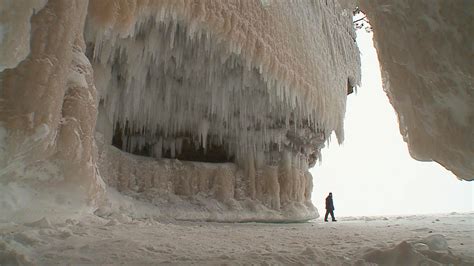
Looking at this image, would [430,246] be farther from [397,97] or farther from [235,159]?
[235,159]

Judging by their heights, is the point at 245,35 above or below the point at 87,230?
above

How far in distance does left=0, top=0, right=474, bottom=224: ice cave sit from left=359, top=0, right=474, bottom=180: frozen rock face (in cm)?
1

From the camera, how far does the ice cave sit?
8.27 feet

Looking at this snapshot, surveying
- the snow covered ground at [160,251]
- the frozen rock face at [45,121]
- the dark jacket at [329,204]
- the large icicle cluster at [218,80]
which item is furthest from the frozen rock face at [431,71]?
the dark jacket at [329,204]

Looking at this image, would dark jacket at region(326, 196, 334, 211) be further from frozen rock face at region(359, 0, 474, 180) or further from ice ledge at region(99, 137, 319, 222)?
frozen rock face at region(359, 0, 474, 180)

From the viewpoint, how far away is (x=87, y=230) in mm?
2828

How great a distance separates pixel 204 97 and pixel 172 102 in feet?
1.99

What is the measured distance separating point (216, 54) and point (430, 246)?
3.89 meters

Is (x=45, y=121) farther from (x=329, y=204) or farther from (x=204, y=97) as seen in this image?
(x=329, y=204)

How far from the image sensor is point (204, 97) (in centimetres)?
686

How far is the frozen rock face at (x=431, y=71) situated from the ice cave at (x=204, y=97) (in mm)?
10

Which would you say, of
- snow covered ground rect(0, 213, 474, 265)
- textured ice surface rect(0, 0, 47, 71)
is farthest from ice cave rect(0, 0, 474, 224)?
snow covered ground rect(0, 213, 474, 265)

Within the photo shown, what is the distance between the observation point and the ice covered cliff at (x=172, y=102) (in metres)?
2.63

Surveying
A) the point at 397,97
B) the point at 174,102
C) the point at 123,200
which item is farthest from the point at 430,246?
the point at 174,102
